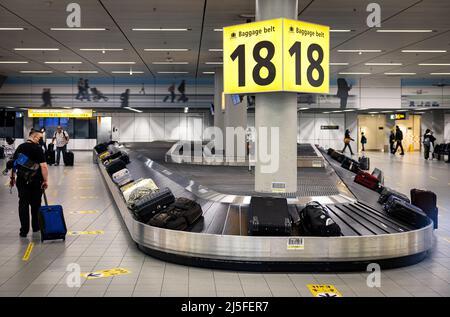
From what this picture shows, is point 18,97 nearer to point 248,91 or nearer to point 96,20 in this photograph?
point 96,20

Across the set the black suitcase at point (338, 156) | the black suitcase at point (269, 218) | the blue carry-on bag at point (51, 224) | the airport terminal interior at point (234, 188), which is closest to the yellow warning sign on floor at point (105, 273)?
the airport terminal interior at point (234, 188)

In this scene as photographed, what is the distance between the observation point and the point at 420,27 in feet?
43.7

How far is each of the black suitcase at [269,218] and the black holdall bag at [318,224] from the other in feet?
0.84

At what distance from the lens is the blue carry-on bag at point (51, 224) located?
25.6 ft

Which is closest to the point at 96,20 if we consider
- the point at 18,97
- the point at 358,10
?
the point at 358,10

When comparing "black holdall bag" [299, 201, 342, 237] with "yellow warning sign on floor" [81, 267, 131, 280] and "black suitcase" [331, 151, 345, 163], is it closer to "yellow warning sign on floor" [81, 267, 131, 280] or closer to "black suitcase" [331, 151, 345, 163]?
"yellow warning sign on floor" [81, 267, 131, 280]

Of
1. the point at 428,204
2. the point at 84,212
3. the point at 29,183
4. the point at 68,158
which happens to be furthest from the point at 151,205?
the point at 68,158

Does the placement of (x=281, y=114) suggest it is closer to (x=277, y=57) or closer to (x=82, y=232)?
(x=277, y=57)

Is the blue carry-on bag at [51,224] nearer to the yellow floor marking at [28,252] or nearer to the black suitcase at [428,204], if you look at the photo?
the yellow floor marking at [28,252]

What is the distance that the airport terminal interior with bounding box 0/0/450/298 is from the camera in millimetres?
6117

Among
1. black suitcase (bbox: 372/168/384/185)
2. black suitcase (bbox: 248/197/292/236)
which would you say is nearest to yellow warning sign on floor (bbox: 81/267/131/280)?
black suitcase (bbox: 248/197/292/236)

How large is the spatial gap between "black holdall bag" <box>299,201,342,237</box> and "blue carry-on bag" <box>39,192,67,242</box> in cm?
395

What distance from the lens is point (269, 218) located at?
6.68 m
